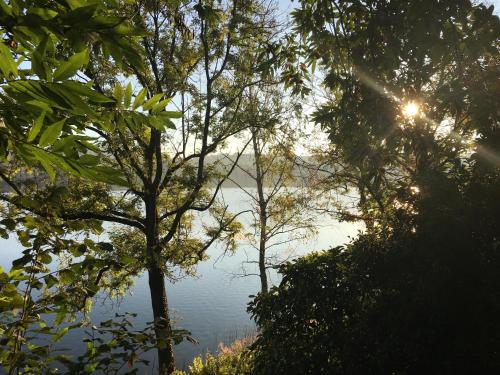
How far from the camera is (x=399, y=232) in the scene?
5.73m

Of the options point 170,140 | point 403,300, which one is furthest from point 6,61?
point 170,140

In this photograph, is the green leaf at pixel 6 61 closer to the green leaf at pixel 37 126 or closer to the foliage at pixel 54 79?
the foliage at pixel 54 79

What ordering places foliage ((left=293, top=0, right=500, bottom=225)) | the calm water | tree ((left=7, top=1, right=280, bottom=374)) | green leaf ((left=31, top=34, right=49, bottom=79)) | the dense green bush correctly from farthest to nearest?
the calm water, tree ((left=7, top=1, right=280, bottom=374)), the dense green bush, foliage ((left=293, top=0, right=500, bottom=225)), green leaf ((left=31, top=34, right=49, bottom=79))

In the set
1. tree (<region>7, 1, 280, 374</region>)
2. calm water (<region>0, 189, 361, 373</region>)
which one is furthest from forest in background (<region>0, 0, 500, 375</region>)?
calm water (<region>0, 189, 361, 373</region>)

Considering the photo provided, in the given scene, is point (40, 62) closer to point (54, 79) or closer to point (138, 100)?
point (54, 79)

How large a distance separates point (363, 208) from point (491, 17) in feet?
24.9

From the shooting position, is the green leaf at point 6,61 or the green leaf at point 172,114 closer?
the green leaf at point 6,61

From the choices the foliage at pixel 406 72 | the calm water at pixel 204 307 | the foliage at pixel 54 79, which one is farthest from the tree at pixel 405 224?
the calm water at pixel 204 307

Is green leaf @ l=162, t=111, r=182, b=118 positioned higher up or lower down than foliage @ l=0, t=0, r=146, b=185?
higher up

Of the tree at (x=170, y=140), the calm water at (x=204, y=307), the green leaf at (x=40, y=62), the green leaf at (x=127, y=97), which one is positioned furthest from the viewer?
the calm water at (x=204, y=307)

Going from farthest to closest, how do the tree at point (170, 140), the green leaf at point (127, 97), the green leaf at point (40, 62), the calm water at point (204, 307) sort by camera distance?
the calm water at point (204, 307) < the tree at point (170, 140) < the green leaf at point (127, 97) < the green leaf at point (40, 62)

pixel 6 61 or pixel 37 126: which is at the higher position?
pixel 6 61

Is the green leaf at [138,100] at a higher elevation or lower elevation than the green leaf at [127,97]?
lower

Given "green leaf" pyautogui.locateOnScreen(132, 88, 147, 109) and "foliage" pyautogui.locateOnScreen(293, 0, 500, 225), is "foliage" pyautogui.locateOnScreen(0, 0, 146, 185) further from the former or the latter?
"foliage" pyautogui.locateOnScreen(293, 0, 500, 225)
